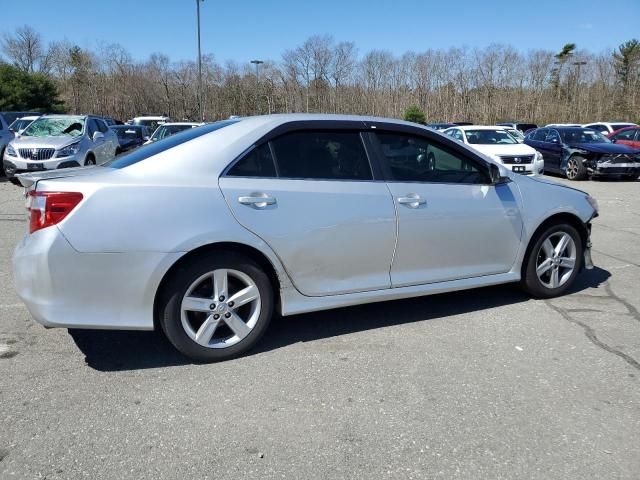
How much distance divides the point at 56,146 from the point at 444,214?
37.1 ft

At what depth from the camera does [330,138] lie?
4070 millimetres

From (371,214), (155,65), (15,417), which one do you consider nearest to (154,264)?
(15,417)

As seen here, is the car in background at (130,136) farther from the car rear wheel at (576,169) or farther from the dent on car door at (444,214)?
the dent on car door at (444,214)

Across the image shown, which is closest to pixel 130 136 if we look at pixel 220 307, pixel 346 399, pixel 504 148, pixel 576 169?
pixel 504 148

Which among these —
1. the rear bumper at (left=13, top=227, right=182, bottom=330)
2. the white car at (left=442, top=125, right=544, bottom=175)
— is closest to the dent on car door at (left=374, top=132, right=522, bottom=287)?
the rear bumper at (left=13, top=227, right=182, bottom=330)

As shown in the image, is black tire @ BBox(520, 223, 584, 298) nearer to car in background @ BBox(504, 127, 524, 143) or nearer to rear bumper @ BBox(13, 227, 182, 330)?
rear bumper @ BBox(13, 227, 182, 330)

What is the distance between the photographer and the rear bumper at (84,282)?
3.27 metres

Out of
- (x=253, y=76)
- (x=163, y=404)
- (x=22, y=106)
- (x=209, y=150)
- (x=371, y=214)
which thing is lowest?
(x=163, y=404)

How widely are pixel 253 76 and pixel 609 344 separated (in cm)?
4991

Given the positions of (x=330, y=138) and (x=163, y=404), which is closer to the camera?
(x=163, y=404)

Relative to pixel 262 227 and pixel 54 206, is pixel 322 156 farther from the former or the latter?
pixel 54 206

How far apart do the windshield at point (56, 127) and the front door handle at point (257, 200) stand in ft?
38.0

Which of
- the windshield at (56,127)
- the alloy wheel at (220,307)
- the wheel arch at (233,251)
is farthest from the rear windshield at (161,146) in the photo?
the windshield at (56,127)

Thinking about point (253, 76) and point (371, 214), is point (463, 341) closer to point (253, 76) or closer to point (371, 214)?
point (371, 214)
